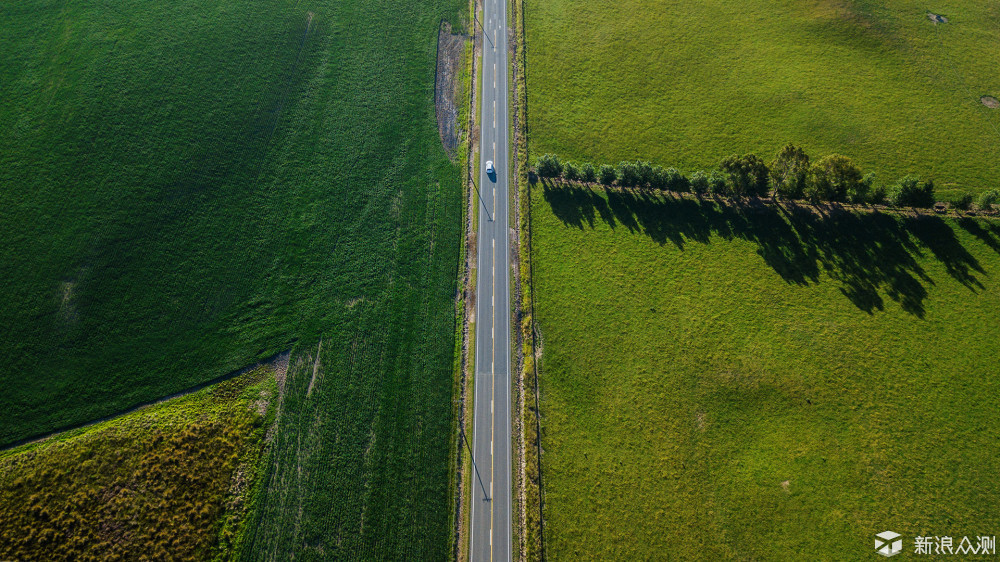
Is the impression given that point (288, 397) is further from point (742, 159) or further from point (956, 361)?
point (956, 361)

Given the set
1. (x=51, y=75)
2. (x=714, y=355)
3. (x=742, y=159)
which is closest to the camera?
(x=714, y=355)

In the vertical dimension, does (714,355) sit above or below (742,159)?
below

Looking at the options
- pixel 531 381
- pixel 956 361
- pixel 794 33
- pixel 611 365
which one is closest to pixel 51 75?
pixel 531 381

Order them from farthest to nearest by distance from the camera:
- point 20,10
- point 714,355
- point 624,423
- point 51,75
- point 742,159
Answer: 1. point 20,10
2. point 51,75
3. point 742,159
4. point 714,355
5. point 624,423

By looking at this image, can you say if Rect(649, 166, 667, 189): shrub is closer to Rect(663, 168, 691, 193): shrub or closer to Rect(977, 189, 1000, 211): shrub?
Rect(663, 168, 691, 193): shrub

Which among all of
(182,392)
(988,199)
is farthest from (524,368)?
(988,199)

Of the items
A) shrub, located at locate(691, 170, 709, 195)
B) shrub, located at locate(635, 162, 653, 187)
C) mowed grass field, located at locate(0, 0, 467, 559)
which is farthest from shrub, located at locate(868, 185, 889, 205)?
mowed grass field, located at locate(0, 0, 467, 559)
